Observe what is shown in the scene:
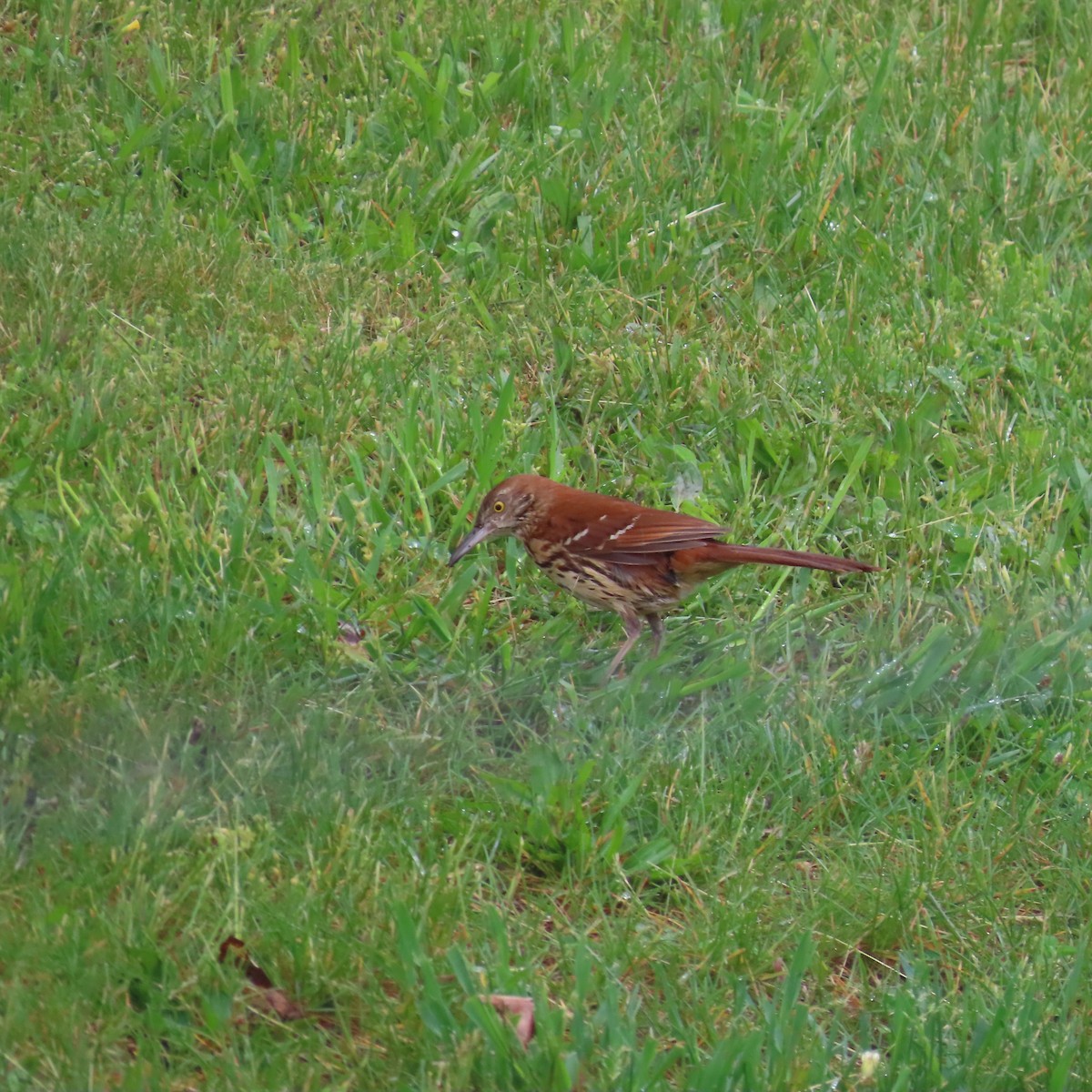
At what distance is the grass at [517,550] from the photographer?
3.43 metres

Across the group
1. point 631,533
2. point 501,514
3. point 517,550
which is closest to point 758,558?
point 631,533

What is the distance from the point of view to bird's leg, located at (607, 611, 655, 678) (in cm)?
475

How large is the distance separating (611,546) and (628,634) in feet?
0.95

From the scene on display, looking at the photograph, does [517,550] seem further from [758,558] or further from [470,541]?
[758,558]

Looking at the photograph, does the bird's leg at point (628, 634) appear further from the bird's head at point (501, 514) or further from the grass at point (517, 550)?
the bird's head at point (501, 514)

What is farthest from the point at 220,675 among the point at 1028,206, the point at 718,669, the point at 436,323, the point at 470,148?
the point at 1028,206

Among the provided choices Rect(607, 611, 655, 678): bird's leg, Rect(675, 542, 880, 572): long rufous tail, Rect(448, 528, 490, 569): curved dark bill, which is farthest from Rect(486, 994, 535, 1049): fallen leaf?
Rect(448, 528, 490, 569): curved dark bill

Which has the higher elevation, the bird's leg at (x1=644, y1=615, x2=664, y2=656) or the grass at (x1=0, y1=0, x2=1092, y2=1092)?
the grass at (x1=0, y1=0, x2=1092, y2=1092)

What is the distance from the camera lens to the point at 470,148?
6.41 m

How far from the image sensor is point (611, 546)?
4.86 metres

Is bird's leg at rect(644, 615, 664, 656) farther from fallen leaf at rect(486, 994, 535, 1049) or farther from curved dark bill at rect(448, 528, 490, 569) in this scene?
fallen leaf at rect(486, 994, 535, 1049)

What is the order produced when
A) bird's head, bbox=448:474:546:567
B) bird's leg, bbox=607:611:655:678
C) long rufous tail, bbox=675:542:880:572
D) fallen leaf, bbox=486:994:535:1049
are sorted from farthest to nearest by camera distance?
1. bird's head, bbox=448:474:546:567
2. bird's leg, bbox=607:611:655:678
3. long rufous tail, bbox=675:542:880:572
4. fallen leaf, bbox=486:994:535:1049

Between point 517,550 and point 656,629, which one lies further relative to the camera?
point 517,550

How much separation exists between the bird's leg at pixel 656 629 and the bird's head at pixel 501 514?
1.62 ft
